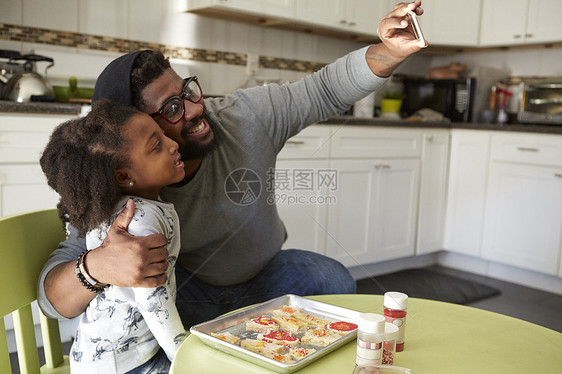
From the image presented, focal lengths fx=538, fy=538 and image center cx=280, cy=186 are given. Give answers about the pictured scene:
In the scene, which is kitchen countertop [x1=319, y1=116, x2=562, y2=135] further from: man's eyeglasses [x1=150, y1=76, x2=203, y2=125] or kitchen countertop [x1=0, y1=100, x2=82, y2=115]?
man's eyeglasses [x1=150, y1=76, x2=203, y2=125]

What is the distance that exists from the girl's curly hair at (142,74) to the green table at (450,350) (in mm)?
520

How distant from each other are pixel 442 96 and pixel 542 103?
60cm

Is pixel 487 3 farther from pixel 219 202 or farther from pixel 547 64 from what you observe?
pixel 219 202

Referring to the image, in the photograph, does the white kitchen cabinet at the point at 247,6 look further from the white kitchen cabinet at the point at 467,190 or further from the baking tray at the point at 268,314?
the baking tray at the point at 268,314

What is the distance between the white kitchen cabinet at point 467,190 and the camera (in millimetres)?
3047

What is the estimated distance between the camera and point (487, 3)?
3.33 metres

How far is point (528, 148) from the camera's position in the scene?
282 centimetres

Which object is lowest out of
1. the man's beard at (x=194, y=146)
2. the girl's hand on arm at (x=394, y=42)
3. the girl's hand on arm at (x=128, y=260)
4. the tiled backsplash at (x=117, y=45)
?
the girl's hand on arm at (x=128, y=260)

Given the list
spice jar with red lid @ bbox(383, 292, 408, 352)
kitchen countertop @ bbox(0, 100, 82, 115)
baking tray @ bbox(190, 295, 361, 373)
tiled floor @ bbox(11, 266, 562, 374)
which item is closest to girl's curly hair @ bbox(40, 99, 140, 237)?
baking tray @ bbox(190, 295, 361, 373)

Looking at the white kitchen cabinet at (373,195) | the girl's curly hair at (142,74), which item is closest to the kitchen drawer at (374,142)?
the white kitchen cabinet at (373,195)

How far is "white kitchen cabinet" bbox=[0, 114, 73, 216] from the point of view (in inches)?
68.6

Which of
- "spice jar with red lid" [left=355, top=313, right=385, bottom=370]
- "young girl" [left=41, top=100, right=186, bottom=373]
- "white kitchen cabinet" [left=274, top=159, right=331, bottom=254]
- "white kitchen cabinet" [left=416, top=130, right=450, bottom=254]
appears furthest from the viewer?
"white kitchen cabinet" [left=416, top=130, right=450, bottom=254]

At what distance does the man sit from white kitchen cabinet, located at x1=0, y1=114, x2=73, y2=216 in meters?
0.81

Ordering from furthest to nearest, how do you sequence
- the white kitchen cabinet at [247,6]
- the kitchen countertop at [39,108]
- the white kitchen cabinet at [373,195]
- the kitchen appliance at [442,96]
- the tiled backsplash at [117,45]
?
the kitchen appliance at [442,96], the white kitchen cabinet at [373,195], the white kitchen cabinet at [247,6], the tiled backsplash at [117,45], the kitchen countertop at [39,108]
